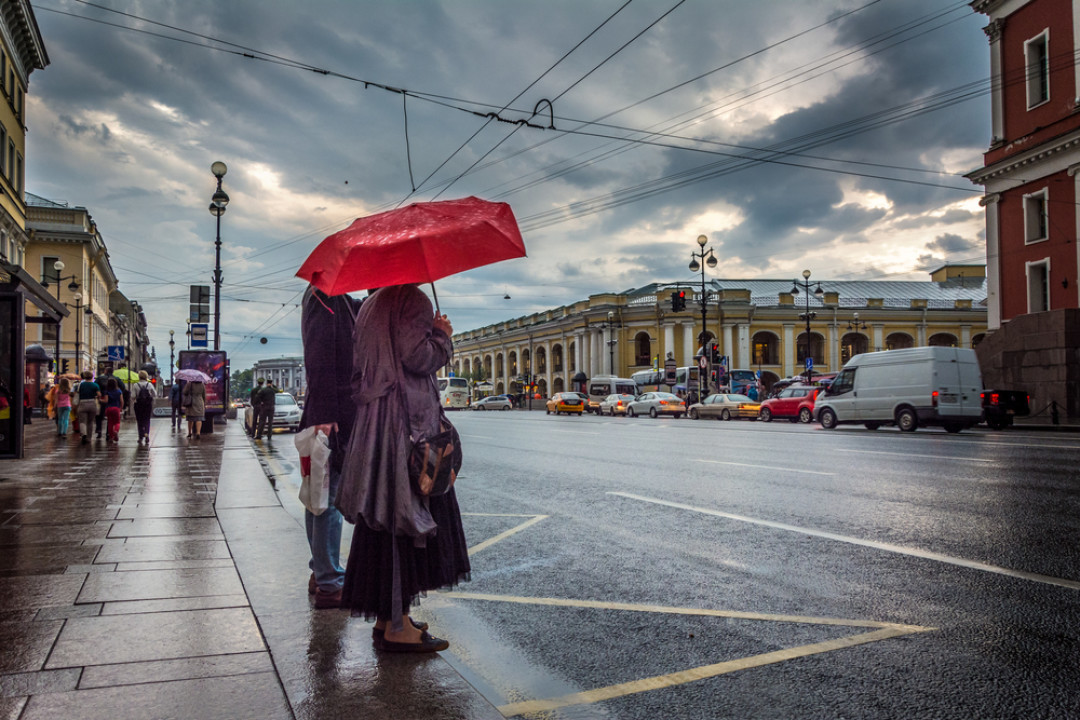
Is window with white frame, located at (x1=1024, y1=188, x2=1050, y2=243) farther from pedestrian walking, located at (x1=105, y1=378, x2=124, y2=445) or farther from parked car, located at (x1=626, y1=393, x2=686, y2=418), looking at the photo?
pedestrian walking, located at (x1=105, y1=378, x2=124, y2=445)

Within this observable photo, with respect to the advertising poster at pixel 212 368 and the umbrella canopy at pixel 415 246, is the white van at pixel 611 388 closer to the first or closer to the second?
the advertising poster at pixel 212 368

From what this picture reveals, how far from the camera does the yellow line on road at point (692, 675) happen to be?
289 centimetres

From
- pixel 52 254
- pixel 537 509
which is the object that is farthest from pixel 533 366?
pixel 537 509

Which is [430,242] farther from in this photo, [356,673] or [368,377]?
[356,673]

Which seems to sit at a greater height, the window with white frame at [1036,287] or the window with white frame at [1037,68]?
the window with white frame at [1037,68]

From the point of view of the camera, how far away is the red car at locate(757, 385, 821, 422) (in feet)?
100.0

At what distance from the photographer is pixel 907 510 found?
6891mm

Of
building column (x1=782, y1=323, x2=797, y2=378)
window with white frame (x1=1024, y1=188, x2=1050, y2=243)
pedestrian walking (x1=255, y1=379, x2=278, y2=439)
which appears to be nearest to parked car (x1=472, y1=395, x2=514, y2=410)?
building column (x1=782, y1=323, x2=797, y2=378)

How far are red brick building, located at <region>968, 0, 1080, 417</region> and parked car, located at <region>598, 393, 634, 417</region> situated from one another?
74.0ft

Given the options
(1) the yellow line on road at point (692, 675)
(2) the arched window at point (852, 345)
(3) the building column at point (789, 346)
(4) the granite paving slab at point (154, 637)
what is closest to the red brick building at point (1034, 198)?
(1) the yellow line on road at point (692, 675)

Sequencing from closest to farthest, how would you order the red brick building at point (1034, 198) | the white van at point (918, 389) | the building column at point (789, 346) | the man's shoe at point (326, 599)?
the man's shoe at point (326, 599) < the white van at point (918, 389) < the red brick building at point (1034, 198) < the building column at point (789, 346)

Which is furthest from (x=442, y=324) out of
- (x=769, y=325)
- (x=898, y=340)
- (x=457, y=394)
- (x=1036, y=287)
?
(x=898, y=340)

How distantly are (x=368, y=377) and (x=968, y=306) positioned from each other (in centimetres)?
8178

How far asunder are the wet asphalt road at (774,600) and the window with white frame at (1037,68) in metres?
25.6
